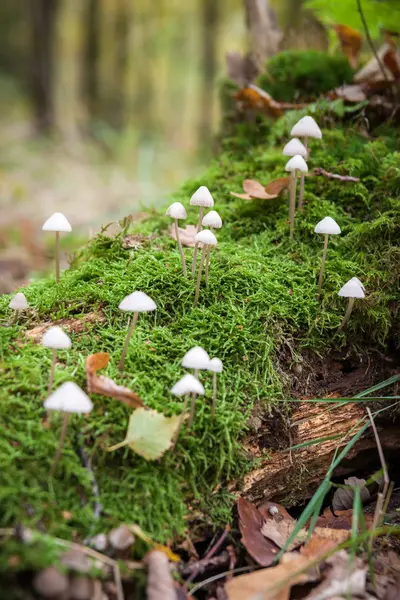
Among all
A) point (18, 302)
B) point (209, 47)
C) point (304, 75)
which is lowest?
point (18, 302)

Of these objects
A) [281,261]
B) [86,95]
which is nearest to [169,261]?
[281,261]

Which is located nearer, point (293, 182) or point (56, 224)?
point (56, 224)

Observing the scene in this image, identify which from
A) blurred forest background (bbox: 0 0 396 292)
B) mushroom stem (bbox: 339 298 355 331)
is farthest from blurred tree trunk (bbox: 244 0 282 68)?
mushroom stem (bbox: 339 298 355 331)

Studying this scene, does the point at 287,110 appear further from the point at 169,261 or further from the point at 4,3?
the point at 4,3

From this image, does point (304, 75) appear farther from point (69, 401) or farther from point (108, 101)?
point (108, 101)

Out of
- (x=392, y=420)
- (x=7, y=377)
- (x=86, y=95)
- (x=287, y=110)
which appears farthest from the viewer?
(x=86, y=95)

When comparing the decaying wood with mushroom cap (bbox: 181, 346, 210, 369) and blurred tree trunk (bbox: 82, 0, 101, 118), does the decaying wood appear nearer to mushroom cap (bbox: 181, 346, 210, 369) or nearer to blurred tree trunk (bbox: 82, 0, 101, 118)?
mushroom cap (bbox: 181, 346, 210, 369)

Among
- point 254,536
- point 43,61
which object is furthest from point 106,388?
point 43,61
